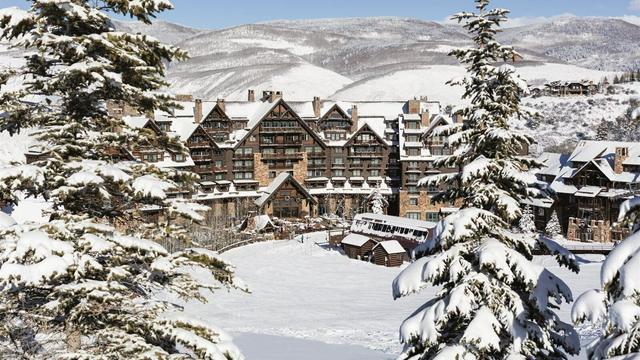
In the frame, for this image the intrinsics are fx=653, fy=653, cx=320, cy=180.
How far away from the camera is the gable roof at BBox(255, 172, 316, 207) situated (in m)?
77.9

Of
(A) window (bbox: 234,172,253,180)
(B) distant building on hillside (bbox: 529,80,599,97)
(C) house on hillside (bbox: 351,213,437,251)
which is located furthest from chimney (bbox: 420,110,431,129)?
(B) distant building on hillside (bbox: 529,80,599,97)

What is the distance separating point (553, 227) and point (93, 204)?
6539cm

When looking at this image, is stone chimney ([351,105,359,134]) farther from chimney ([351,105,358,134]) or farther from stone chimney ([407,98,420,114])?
stone chimney ([407,98,420,114])

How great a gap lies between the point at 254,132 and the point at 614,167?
41.9 meters

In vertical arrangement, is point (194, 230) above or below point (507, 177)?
below

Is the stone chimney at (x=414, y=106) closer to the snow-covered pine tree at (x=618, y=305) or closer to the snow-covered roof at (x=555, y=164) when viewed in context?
the snow-covered roof at (x=555, y=164)

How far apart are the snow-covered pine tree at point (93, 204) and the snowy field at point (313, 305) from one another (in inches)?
627

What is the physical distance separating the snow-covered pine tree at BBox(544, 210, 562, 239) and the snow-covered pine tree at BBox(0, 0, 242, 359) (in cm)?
6420

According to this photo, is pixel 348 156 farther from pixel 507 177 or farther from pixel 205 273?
pixel 507 177

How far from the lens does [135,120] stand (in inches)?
2813

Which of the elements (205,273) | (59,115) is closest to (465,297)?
(59,115)

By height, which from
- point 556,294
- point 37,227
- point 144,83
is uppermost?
point 144,83

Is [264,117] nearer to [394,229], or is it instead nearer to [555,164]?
[394,229]

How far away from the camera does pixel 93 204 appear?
1162cm
